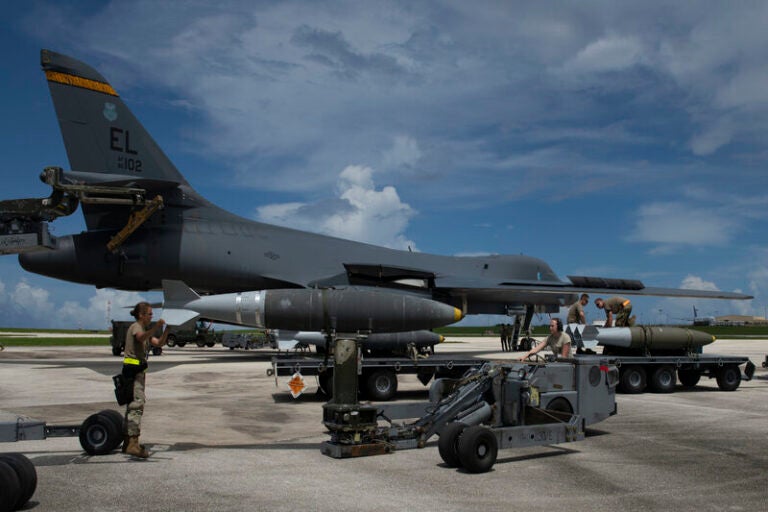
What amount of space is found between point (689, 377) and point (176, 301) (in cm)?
1290

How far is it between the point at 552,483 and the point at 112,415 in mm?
5324

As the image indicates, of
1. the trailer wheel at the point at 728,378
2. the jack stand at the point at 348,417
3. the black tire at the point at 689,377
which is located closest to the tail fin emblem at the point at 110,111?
the jack stand at the point at 348,417

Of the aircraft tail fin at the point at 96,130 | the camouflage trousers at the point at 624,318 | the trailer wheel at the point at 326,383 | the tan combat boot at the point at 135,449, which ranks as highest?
the aircraft tail fin at the point at 96,130

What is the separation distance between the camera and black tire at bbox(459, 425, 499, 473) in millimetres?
6938

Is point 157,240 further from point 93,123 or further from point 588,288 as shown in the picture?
point 588,288

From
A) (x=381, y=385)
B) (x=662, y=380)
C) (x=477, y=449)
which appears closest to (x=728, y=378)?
(x=662, y=380)

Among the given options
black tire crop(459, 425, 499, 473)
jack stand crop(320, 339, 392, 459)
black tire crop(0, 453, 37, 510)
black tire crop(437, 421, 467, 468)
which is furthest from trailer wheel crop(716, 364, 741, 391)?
black tire crop(0, 453, 37, 510)

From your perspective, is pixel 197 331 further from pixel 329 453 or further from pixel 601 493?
pixel 601 493

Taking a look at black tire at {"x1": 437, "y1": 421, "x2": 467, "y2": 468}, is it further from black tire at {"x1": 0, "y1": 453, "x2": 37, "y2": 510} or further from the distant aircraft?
the distant aircraft

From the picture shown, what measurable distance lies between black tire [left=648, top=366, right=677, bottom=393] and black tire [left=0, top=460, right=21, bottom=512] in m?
13.6

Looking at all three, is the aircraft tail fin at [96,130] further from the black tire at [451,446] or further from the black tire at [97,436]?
the black tire at [451,446]

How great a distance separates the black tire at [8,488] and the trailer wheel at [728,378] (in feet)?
51.3

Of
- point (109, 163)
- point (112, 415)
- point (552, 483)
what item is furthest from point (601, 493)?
point (109, 163)

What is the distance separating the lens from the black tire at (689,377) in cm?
1610
